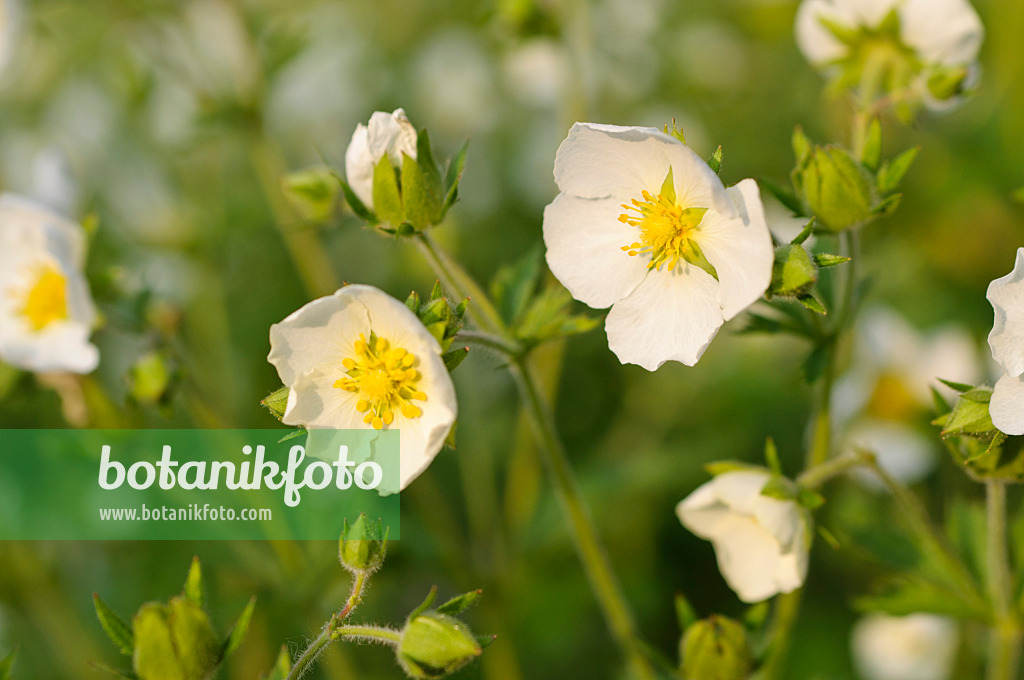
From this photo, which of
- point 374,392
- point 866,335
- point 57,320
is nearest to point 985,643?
point 866,335

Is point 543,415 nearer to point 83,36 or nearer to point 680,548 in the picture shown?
point 680,548

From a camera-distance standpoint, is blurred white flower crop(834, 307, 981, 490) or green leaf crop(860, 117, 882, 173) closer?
green leaf crop(860, 117, 882, 173)

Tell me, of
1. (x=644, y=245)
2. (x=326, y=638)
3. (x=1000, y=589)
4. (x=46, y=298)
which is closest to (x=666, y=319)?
(x=644, y=245)

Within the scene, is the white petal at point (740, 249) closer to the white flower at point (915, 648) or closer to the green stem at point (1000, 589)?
the green stem at point (1000, 589)

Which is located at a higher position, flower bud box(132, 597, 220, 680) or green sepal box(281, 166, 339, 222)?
green sepal box(281, 166, 339, 222)

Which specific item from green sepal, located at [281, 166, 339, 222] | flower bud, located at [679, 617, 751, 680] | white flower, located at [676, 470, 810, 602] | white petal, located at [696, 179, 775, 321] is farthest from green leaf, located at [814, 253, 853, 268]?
green sepal, located at [281, 166, 339, 222]

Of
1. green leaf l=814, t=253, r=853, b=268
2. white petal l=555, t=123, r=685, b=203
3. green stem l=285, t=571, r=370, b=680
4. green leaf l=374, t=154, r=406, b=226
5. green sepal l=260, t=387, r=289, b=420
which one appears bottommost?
green stem l=285, t=571, r=370, b=680

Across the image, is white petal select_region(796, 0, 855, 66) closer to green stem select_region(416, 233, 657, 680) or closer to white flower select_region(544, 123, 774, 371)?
white flower select_region(544, 123, 774, 371)
